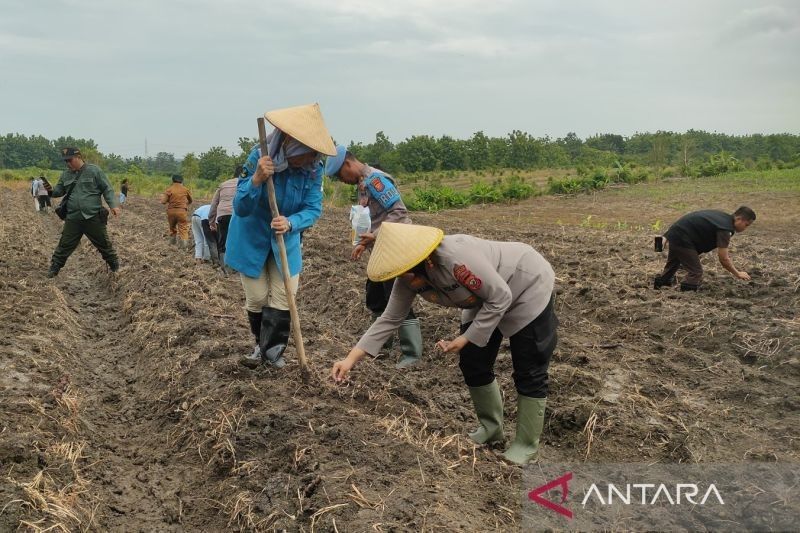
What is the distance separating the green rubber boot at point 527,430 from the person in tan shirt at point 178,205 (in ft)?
29.4

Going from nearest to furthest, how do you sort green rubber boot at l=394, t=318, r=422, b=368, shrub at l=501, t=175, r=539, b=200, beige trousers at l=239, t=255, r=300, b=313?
1. beige trousers at l=239, t=255, r=300, b=313
2. green rubber boot at l=394, t=318, r=422, b=368
3. shrub at l=501, t=175, r=539, b=200

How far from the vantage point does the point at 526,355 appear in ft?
11.1

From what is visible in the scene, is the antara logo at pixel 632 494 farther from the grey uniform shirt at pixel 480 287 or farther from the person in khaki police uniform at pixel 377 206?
the person in khaki police uniform at pixel 377 206

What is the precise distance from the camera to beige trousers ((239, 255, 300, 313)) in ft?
14.7

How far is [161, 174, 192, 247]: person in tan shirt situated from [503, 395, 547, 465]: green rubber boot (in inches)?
352

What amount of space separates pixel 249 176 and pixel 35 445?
193 centimetres

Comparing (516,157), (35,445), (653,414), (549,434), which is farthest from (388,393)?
(516,157)

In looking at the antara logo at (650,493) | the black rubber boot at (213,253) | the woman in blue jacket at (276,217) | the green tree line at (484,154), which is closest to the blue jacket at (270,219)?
the woman in blue jacket at (276,217)

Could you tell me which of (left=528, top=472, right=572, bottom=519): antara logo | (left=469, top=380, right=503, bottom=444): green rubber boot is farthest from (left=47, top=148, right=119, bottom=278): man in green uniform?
(left=528, top=472, right=572, bottom=519): antara logo

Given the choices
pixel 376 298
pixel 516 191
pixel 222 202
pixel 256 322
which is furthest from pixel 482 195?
pixel 256 322

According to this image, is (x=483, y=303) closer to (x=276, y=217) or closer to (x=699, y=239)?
(x=276, y=217)

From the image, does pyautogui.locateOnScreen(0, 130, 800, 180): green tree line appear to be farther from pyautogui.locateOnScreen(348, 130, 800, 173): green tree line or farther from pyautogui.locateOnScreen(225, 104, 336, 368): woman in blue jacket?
pyautogui.locateOnScreen(225, 104, 336, 368): woman in blue jacket

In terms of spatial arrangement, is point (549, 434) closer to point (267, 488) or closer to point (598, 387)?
point (598, 387)

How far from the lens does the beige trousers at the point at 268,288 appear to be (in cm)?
447
